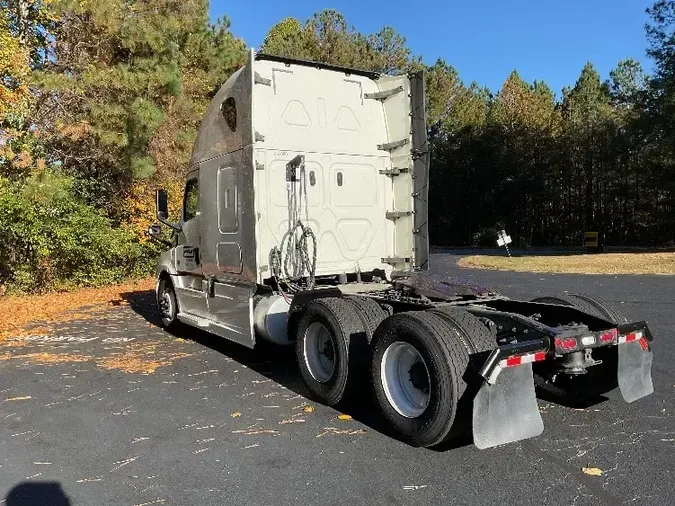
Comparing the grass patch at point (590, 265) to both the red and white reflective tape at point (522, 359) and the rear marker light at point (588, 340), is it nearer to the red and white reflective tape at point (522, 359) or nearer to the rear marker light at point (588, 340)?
the rear marker light at point (588, 340)

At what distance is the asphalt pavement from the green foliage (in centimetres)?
751

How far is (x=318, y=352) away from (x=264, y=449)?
4.57 ft

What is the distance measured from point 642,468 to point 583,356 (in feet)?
2.83

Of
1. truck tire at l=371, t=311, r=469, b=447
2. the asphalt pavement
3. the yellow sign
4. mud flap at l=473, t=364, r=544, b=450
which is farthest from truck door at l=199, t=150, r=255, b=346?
the yellow sign

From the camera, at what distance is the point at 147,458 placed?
4.38 m

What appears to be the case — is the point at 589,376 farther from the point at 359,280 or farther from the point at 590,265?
the point at 590,265

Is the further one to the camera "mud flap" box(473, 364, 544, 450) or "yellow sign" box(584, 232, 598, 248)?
"yellow sign" box(584, 232, 598, 248)

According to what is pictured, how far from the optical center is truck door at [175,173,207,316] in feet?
27.2

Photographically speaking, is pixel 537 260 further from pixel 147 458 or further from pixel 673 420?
pixel 147 458

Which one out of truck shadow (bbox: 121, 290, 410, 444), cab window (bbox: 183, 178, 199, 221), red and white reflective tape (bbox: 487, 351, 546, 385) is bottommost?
truck shadow (bbox: 121, 290, 410, 444)

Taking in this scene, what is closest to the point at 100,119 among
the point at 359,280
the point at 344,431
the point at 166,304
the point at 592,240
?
the point at 166,304

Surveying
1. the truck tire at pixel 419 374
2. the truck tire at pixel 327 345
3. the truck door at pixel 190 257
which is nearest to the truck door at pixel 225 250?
the truck door at pixel 190 257

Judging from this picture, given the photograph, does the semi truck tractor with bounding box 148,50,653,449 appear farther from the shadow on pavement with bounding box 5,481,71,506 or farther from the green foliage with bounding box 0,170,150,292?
the green foliage with bounding box 0,170,150,292

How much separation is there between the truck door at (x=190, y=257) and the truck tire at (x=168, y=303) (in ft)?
1.04
